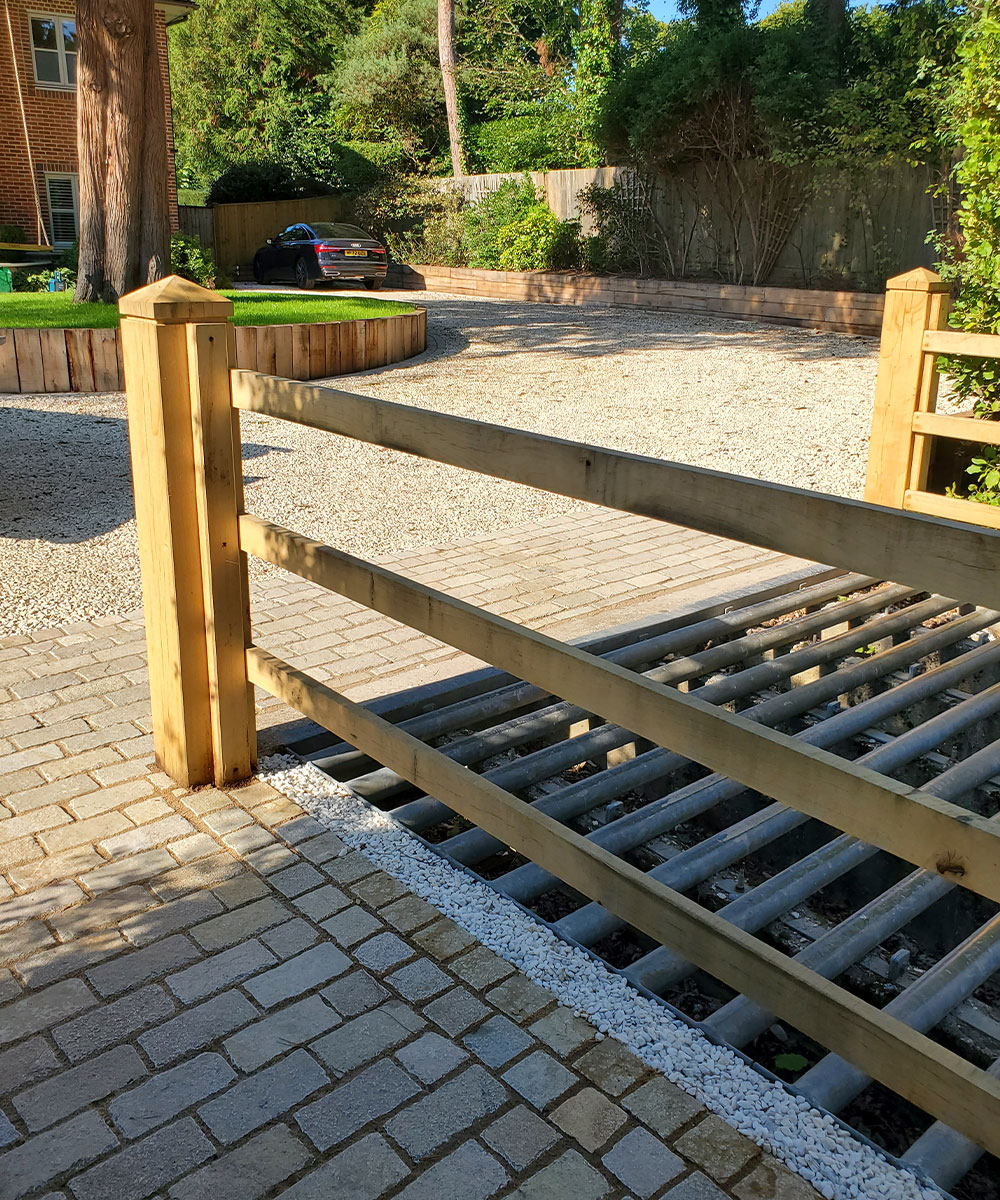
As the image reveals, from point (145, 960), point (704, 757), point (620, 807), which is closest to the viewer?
point (704, 757)

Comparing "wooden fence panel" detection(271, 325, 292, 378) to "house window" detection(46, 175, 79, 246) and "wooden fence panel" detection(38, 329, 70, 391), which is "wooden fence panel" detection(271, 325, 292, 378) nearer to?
"wooden fence panel" detection(38, 329, 70, 391)

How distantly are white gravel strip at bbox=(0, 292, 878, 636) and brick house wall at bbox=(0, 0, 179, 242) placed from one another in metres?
12.9

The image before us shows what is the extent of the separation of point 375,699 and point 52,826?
123 centimetres

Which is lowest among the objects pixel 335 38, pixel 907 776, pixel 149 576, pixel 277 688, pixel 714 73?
pixel 907 776

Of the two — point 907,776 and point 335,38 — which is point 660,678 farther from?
point 335,38

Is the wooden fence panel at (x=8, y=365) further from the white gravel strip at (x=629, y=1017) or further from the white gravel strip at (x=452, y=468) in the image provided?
the white gravel strip at (x=629, y=1017)

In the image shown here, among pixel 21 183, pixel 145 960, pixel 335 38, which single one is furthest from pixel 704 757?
pixel 335 38

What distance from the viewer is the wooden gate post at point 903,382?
5.35 metres

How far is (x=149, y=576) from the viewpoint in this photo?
127 inches

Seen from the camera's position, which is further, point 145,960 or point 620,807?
point 620,807

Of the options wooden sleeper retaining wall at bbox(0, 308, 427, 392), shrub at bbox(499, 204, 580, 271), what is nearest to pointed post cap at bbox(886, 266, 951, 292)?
wooden sleeper retaining wall at bbox(0, 308, 427, 392)

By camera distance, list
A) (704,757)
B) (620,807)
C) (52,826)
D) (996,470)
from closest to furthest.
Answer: (704,757) < (52,826) < (620,807) < (996,470)

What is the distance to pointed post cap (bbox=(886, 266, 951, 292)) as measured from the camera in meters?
5.31

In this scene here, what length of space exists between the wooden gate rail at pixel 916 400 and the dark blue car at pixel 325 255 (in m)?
18.8
